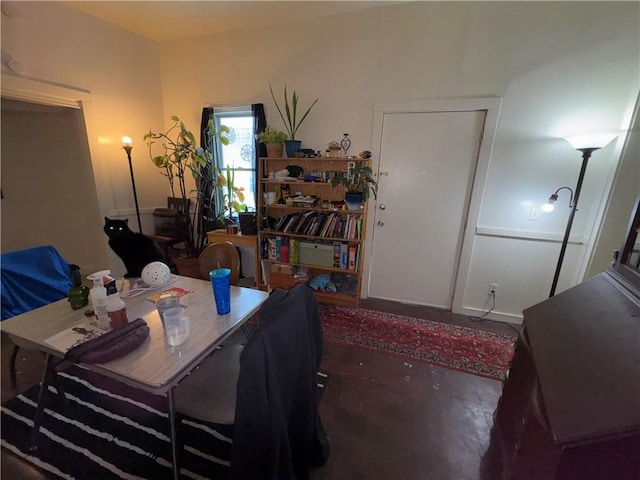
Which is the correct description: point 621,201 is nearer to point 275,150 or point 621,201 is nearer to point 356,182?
point 356,182

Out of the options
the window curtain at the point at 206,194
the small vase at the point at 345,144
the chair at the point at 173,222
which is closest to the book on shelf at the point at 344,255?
the small vase at the point at 345,144

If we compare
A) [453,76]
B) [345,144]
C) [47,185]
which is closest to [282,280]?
[345,144]

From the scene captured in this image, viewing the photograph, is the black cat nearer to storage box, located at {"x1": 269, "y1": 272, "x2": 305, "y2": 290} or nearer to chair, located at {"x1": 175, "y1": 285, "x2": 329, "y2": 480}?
storage box, located at {"x1": 269, "y1": 272, "x2": 305, "y2": 290}

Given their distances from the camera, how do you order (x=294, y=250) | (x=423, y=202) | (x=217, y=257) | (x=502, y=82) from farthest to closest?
(x=294, y=250) → (x=423, y=202) → (x=502, y=82) → (x=217, y=257)

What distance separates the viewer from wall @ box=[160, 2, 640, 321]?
188 cm

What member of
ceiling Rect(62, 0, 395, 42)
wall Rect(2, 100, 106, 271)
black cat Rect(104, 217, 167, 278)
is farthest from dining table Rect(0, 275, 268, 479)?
ceiling Rect(62, 0, 395, 42)

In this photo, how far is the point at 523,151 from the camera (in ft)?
6.91

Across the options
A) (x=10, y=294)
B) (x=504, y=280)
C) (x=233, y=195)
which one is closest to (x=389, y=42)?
(x=233, y=195)

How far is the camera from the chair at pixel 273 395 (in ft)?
2.34

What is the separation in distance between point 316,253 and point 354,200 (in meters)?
0.66

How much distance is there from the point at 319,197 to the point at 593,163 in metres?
2.22

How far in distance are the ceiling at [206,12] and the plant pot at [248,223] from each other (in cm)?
185

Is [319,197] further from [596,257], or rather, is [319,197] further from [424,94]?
[596,257]

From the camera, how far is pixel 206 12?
92.7 inches
